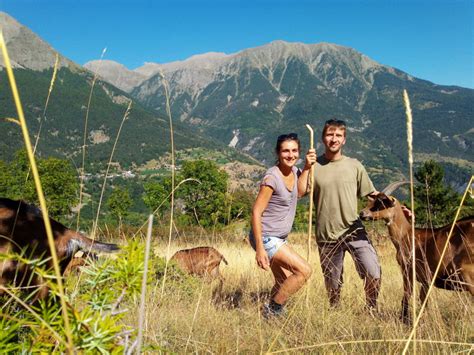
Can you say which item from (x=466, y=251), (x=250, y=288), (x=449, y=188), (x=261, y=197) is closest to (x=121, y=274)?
(x=261, y=197)

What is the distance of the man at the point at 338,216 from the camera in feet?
15.1

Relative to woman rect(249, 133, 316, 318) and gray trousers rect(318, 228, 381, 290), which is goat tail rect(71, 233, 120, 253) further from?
gray trousers rect(318, 228, 381, 290)

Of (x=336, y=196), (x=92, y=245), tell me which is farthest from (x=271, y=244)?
(x=92, y=245)

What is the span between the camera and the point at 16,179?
39750mm

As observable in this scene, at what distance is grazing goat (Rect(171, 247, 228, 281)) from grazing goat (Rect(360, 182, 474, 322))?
2.77 metres

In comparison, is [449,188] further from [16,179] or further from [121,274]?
[121,274]

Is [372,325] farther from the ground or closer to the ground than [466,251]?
closer to the ground

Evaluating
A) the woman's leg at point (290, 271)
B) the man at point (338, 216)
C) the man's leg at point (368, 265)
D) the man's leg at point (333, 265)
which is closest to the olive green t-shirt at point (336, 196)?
the man at point (338, 216)

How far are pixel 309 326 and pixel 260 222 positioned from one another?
114 centimetres

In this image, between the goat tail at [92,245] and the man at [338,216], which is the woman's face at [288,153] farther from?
the goat tail at [92,245]

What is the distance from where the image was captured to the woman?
13.5ft

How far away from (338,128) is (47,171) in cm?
4038

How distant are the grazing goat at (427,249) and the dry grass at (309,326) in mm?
204

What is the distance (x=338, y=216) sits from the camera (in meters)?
4.65
